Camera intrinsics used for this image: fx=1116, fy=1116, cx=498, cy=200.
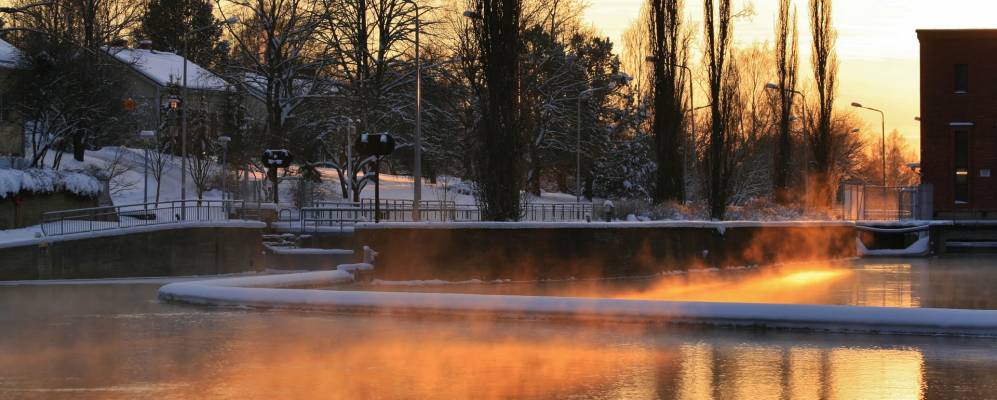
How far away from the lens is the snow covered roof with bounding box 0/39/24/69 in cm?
5578

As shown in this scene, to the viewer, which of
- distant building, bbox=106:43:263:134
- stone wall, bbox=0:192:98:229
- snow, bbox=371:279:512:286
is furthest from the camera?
distant building, bbox=106:43:263:134

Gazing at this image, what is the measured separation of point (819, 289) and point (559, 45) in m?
40.7

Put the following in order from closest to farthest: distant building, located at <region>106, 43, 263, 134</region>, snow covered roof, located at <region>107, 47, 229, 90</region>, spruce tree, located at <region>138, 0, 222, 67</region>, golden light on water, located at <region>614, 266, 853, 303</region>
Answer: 1. golden light on water, located at <region>614, 266, 853, 303</region>
2. distant building, located at <region>106, 43, 263, 134</region>
3. snow covered roof, located at <region>107, 47, 229, 90</region>
4. spruce tree, located at <region>138, 0, 222, 67</region>

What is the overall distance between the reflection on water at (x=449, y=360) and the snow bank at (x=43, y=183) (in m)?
18.6

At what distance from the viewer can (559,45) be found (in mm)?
67938

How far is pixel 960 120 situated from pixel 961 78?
7.38 feet

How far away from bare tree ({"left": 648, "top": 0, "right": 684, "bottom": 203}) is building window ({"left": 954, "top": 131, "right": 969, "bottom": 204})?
20.6 metres

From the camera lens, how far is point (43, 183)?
40.4m

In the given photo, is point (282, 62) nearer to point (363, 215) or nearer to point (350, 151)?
point (350, 151)

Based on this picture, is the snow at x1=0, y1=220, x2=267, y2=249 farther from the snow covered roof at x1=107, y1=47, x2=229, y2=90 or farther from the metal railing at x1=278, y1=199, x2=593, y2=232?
the snow covered roof at x1=107, y1=47, x2=229, y2=90

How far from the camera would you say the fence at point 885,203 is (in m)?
57.6

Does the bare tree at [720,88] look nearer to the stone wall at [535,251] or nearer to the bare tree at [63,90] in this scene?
the stone wall at [535,251]

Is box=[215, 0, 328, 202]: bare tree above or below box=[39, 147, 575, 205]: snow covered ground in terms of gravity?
above

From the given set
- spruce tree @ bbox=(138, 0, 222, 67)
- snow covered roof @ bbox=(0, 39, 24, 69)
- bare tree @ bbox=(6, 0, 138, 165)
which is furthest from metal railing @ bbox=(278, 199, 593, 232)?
spruce tree @ bbox=(138, 0, 222, 67)
